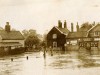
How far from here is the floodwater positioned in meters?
2.43

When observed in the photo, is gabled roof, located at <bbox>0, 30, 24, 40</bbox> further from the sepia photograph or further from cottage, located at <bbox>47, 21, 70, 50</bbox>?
cottage, located at <bbox>47, 21, 70, 50</bbox>

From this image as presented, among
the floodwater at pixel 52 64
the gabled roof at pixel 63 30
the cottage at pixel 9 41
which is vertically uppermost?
the gabled roof at pixel 63 30

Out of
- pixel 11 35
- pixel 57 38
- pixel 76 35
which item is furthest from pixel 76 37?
pixel 11 35

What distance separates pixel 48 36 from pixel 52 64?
0.22 m

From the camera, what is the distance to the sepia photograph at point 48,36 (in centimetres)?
247

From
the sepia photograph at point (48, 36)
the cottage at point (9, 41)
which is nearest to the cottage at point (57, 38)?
the sepia photograph at point (48, 36)

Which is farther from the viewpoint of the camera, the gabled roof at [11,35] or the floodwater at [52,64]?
the gabled roof at [11,35]

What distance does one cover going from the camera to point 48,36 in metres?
2.57

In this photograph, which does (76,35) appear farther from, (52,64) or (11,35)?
(11,35)

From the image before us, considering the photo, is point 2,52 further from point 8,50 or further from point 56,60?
point 56,60

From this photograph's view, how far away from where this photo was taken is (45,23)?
2.51m

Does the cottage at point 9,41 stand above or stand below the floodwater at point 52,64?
above

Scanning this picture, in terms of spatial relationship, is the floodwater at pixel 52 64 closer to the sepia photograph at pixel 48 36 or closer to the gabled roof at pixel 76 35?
the sepia photograph at pixel 48 36

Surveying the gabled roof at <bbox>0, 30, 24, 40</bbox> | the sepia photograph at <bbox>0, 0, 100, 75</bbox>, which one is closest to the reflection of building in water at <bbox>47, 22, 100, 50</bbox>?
the sepia photograph at <bbox>0, 0, 100, 75</bbox>
